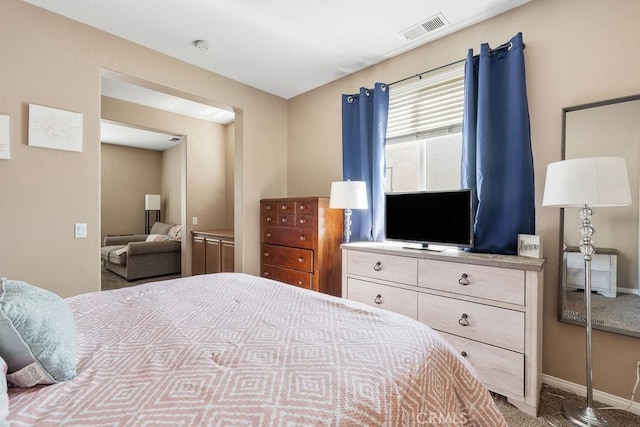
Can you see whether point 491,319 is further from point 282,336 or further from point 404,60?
point 404,60

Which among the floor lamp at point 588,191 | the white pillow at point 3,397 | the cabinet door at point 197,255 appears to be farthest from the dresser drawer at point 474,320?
the cabinet door at point 197,255

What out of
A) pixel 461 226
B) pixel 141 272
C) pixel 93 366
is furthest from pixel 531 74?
pixel 141 272

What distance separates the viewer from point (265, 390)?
2.46 ft

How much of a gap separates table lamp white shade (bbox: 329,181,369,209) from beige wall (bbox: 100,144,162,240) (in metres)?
6.47

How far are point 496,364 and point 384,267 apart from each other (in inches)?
37.4

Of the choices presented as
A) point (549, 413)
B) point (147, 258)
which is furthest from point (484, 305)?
point (147, 258)

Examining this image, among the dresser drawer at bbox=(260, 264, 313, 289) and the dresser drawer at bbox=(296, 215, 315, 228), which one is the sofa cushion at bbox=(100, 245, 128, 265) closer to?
the dresser drawer at bbox=(260, 264, 313, 289)

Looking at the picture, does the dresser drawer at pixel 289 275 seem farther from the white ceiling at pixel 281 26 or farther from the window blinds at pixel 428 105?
the white ceiling at pixel 281 26

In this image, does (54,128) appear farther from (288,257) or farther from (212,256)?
(212,256)

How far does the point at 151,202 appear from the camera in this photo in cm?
697

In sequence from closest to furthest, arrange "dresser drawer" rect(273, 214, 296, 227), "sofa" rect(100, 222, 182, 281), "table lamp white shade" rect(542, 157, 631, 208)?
"table lamp white shade" rect(542, 157, 631, 208) < "dresser drawer" rect(273, 214, 296, 227) < "sofa" rect(100, 222, 182, 281)

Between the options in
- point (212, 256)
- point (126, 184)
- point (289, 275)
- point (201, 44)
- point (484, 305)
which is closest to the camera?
point (484, 305)

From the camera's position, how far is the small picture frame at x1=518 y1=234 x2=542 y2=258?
192cm

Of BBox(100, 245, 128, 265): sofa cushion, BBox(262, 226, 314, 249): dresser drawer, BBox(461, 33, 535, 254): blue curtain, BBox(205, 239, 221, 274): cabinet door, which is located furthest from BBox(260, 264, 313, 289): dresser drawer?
BBox(100, 245, 128, 265): sofa cushion
